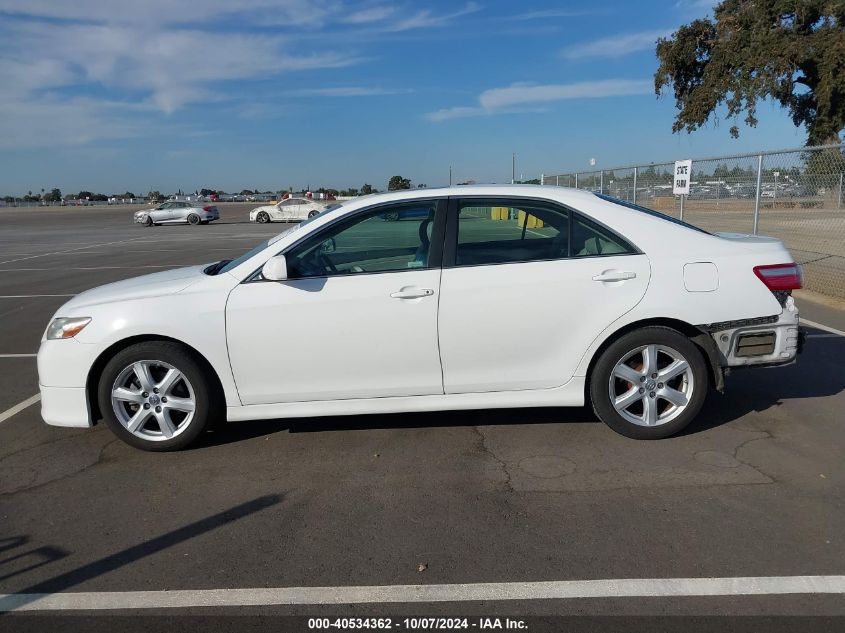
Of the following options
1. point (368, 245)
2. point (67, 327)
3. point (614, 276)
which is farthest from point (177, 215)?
point (614, 276)

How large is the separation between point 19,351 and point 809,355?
822 cm

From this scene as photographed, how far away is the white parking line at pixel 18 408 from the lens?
17.1 feet

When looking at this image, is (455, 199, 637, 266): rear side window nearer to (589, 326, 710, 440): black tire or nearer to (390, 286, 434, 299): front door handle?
(390, 286, 434, 299): front door handle

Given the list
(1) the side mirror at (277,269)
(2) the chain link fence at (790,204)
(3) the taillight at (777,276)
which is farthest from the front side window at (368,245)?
(2) the chain link fence at (790,204)

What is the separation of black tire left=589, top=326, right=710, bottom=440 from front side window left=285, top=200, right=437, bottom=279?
133cm

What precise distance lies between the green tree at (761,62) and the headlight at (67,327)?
30.8m

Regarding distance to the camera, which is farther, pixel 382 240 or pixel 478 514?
pixel 382 240

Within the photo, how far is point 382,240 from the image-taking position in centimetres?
461

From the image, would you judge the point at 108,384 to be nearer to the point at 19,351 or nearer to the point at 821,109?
the point at 19,351

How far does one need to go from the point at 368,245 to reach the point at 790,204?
10090mm

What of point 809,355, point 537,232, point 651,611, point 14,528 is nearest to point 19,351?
point 14,528

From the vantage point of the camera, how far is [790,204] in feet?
38.9

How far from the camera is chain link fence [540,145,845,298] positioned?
35.6 ft

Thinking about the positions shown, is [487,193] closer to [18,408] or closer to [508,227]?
[508,227]
